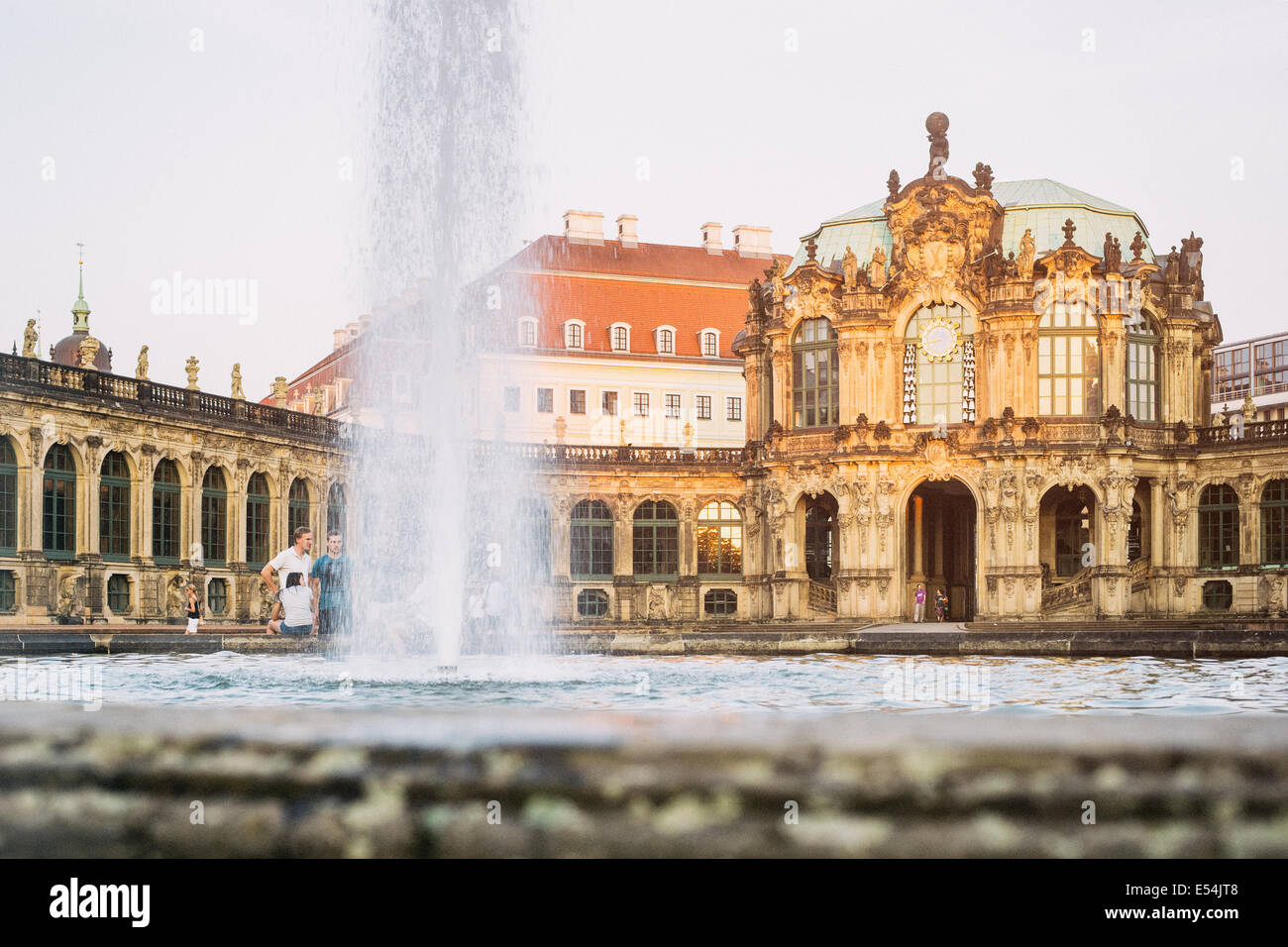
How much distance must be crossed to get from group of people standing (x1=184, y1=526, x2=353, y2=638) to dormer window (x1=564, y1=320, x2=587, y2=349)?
6005 cm

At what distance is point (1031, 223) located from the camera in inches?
2251

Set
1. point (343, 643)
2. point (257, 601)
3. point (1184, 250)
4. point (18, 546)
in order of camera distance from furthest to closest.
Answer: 1. point (1184, 250)
2. point (257, 601)
3. point (18, 546)
4. point (343, 643)

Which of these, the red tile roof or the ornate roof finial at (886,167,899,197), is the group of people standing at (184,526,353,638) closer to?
the ornate roof finial at (886,167,899,197)

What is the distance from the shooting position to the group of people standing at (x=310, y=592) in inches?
720

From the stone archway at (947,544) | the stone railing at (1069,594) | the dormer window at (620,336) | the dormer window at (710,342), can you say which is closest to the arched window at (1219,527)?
the stone railing at (1069,594)

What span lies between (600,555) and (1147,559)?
21731mm

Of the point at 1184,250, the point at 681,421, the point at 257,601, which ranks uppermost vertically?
the point at 1184,250

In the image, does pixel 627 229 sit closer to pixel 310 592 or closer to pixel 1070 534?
pixel 1070 534

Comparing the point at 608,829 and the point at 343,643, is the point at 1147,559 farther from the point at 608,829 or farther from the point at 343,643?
the point at 608,829

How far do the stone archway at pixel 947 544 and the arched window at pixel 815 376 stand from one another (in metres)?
4.59

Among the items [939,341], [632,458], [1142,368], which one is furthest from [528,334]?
[1142,368]
